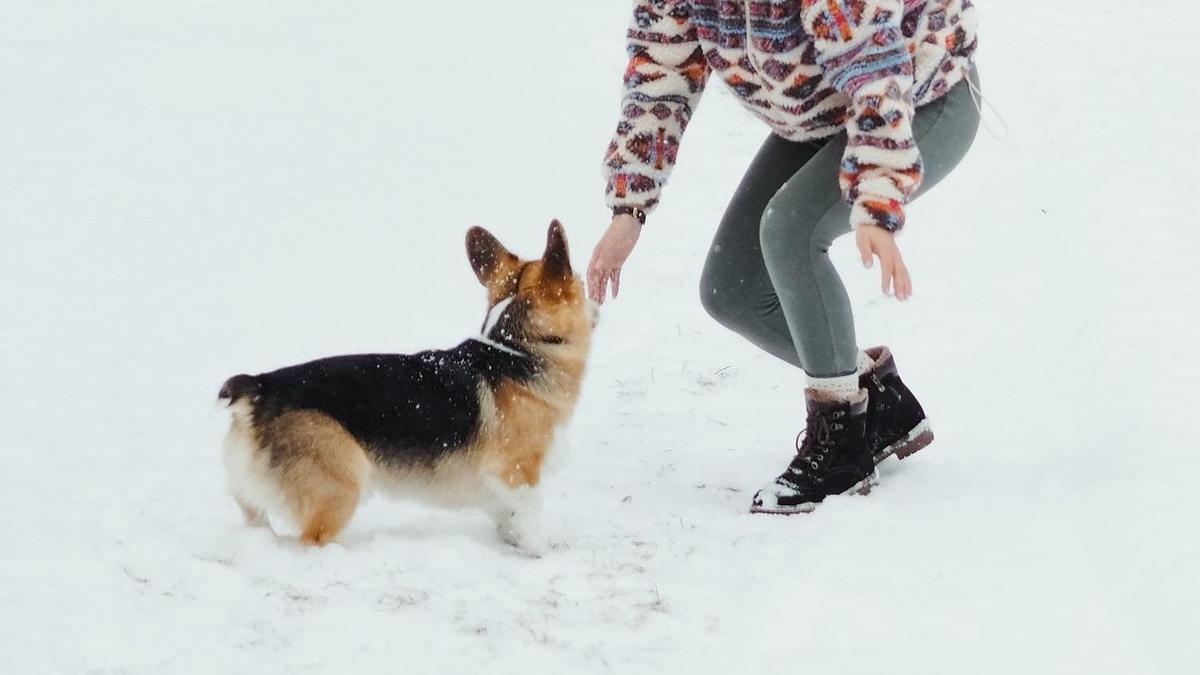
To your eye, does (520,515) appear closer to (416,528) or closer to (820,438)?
(416,528)

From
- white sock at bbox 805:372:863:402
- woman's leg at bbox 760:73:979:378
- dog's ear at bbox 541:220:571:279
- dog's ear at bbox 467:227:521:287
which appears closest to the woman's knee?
woman's leg at bbox 760:73:979:378

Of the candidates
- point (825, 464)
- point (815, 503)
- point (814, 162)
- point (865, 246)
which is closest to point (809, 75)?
point (814, 162)

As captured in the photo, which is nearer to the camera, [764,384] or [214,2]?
[764,384]

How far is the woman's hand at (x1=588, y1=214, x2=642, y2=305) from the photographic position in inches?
145

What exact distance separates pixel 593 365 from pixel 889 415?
1780 millimetres

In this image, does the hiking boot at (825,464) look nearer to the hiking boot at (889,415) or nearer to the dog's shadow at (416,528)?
the hiking boot at (889,415)

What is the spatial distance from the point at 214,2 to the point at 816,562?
27.5ft

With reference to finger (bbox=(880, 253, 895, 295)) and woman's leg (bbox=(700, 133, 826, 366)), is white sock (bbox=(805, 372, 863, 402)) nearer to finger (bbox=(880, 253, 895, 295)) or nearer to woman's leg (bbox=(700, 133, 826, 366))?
woman's leg (bbox=(700, 133, 826, 366))

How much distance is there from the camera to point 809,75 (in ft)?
10.7

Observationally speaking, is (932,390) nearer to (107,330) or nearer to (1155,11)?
(107,330)

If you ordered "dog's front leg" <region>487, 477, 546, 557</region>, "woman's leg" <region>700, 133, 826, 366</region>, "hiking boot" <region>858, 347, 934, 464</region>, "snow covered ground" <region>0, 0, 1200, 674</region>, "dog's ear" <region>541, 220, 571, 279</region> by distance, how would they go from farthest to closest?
"hiking boot" <region>858, 347, 934, 464</region>
"woman's leg" <region>700, 133, 826, 366</region>
"dog's ear" <region>541, 220, 571, 279</region>
"dog's front leg" <region>487, 477, 546, 557</region>
"snow covered ground" <region>0, 0, 1200, 674</region>

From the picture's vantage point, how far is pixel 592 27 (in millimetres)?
10742

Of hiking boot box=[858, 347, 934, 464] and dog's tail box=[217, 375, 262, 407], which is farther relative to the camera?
hiking boot box=[858, 347, 934, 464]

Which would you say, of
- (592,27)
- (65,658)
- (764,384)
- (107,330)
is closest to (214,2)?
(592,27)
